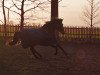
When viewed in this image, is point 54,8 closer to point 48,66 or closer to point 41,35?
point 41,35

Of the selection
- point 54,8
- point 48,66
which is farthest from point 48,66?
point 54,8

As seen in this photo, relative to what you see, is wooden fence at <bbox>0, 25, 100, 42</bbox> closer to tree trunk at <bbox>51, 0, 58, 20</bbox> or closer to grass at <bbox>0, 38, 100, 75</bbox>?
tree trunk at <bbox>51, 0, 58, 20</bbox>

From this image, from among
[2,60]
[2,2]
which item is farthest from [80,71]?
[2,2]

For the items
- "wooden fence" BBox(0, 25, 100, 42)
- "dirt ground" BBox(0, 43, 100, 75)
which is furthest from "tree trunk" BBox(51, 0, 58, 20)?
"dirt ground" BBox(0, 43, 100, 75)

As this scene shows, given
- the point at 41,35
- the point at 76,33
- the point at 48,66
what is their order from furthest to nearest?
the point at 76,33
the point at 41,35
the point at 48,66

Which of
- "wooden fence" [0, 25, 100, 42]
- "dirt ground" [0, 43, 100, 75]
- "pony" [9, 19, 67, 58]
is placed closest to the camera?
"dirt ground" [0, 43, 100, 75]

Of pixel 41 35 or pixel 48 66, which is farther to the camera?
pixel 41 35

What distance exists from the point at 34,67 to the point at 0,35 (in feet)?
57.5

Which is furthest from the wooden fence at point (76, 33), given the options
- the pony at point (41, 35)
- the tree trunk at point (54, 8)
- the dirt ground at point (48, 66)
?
the dirt ground at point (48, 66)

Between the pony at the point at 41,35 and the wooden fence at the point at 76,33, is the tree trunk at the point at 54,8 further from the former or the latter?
the pony at the point at 41,35

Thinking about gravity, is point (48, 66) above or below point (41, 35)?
below

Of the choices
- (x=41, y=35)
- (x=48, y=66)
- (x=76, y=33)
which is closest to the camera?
(x=48, y=66)

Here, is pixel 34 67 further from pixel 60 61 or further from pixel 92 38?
pixel 92 38

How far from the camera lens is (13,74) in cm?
1065
